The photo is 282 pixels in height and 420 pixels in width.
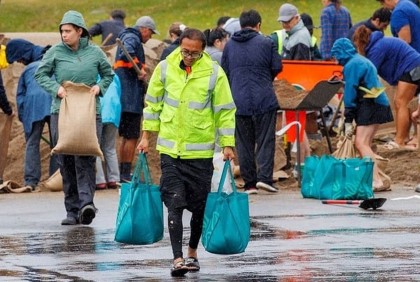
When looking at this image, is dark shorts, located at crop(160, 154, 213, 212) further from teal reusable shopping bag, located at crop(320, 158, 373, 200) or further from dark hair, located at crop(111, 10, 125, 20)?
dark hair, located at crop(111, 10, 125, 20)

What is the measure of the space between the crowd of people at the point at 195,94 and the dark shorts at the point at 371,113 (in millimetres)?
12

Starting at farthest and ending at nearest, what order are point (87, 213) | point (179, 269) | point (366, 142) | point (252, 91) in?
1. point (366, 142)
2. point (252, 91)
3. point (87, 213)
4. point (179, 269)

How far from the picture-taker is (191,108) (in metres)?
11.1

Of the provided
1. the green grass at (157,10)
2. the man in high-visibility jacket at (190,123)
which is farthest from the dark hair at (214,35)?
the green grass at (157,10)

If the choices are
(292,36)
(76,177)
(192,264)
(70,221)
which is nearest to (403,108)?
(292,36)

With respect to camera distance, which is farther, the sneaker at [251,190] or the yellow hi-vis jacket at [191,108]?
the sneaker at [251,190]

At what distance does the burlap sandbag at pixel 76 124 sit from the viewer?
1388 centimetres

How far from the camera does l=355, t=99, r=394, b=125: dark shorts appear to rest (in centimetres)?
1753

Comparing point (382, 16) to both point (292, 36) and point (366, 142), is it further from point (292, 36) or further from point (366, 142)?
point (366, 142)

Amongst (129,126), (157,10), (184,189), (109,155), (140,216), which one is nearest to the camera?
(184,189)

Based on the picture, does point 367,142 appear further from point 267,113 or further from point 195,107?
point 195,107

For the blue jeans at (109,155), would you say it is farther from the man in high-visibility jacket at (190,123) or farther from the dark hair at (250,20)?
the man in high-visibility jacket at (190,123)

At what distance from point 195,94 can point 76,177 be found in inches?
133

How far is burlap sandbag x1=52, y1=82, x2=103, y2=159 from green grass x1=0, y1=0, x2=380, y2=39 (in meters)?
30.5
